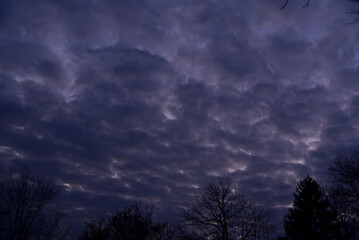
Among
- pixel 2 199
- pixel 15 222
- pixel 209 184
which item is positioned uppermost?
pixel 209 184

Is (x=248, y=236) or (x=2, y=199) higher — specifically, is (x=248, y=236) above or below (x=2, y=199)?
below

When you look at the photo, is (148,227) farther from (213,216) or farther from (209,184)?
(209,184)

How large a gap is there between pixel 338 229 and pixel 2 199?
33457 mm

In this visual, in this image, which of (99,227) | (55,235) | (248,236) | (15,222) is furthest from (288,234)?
(15,222)

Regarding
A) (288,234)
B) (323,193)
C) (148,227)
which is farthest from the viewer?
(323,193)

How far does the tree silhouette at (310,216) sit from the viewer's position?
2864 centimetres

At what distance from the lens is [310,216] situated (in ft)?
100

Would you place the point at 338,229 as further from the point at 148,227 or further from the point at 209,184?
the point at 148,227

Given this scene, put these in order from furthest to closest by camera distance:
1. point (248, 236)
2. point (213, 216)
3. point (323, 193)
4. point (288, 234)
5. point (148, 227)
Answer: point (323, 193) < point (288, 234) < point (213, 216) < point (248, 236) < point (148, 227)

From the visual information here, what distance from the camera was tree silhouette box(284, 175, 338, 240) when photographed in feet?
94.0

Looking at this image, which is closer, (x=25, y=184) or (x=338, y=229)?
(x=25, y=184)

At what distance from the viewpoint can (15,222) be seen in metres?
20.9

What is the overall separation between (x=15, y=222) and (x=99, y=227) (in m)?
12.2

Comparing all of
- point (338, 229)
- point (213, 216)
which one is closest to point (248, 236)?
point (213, 216)
